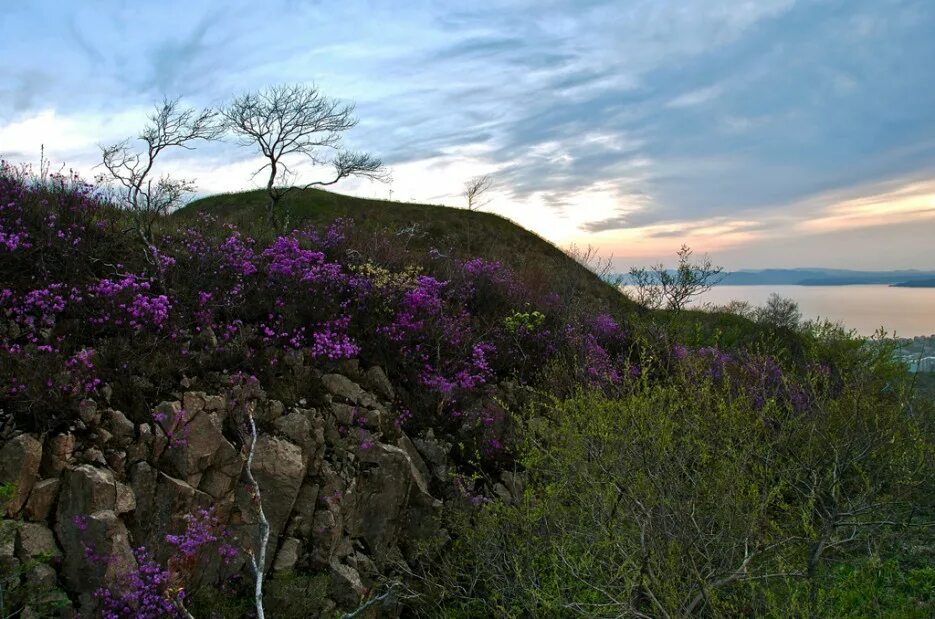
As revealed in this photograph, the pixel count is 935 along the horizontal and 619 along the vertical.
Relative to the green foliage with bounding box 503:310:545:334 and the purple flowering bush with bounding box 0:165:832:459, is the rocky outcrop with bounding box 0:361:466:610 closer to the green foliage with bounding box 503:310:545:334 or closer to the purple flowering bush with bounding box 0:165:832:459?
the purple flowering bush with bounding box 0:165:832:459

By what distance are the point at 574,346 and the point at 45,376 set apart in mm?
8127

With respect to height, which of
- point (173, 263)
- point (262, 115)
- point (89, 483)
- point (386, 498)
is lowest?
point (386, 498)

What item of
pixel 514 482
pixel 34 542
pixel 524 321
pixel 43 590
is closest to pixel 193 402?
pixel 34 542

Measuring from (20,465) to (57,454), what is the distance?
294 mm

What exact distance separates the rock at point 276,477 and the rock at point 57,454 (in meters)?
1.72

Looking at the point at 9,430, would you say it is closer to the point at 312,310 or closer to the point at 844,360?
the point at 312,310

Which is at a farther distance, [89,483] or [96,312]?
[96,312]

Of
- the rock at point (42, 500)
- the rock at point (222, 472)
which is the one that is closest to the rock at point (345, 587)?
the rock at point (222, 472)

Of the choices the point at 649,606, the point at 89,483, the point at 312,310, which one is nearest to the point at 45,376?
the point at 89,483

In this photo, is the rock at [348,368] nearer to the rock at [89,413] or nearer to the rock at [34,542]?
the rock at [89,413]

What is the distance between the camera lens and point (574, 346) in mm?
10727

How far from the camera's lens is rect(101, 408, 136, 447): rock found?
225 inches

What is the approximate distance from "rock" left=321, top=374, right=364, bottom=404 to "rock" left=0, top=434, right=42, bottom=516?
320cm

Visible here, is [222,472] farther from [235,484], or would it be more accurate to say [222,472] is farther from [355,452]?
[355,452]
